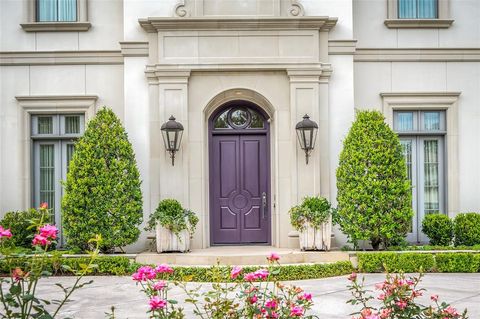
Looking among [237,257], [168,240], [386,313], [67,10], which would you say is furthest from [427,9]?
[386,313]

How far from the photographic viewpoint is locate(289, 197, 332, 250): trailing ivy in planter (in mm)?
10523

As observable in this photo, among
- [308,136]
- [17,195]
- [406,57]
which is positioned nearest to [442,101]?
[406,57]

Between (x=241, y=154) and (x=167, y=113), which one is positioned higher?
(x=167, y=113)

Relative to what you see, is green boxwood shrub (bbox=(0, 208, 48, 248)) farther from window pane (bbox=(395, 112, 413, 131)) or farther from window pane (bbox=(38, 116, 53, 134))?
window pane (bbox=(395, 112, 413, 131))

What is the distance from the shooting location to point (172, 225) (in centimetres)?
1045

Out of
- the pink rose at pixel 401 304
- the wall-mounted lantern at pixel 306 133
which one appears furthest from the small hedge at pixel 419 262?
the pink rose at pixel 401 304

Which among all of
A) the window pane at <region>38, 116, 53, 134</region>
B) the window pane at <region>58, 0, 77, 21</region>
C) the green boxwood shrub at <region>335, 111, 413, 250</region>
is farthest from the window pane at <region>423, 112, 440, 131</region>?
the window pane at <region>38, 116, 53, 134</region>

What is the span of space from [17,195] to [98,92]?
2.88 metres

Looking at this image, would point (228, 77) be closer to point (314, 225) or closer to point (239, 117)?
point (239, 117)

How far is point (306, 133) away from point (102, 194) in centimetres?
422

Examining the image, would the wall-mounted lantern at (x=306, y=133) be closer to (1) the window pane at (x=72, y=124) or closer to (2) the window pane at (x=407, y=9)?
(2) the window pane at (x=407, y=9)

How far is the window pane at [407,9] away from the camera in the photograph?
41.4 ft

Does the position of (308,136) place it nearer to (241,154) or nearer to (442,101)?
(241,154)

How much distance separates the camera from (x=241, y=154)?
12.1m
